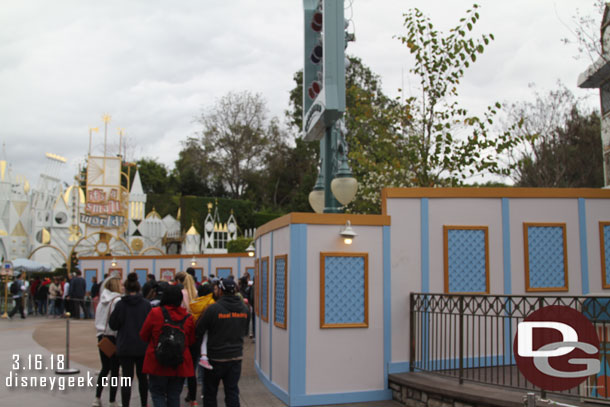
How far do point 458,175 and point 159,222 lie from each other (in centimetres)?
3445

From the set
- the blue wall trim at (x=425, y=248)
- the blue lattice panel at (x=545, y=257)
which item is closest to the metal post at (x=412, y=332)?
the blue wall trim at (x=425, y=248)

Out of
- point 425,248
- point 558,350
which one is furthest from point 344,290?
point 558,350

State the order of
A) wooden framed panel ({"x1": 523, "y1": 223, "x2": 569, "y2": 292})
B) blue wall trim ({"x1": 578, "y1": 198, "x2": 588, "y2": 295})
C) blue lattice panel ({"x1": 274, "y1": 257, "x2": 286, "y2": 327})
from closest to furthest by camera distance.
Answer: blue lattice panel ({"x1": 274, "y1": 257, "x2": 286, "y2": 327}) < wooden framed panel ({"x1": 523, "y1": 223, "x2": 569, "y2": 292}) < blue wall trim ({"x1": 578, "y1": 198, "x2": 588, "y2": 295})

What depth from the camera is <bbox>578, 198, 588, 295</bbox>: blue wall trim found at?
9.71 m

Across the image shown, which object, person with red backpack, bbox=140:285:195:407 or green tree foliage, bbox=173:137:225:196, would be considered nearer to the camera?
person with red backpack, bbox=140:285:195:407

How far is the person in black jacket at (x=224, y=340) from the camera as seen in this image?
6402 millimetres

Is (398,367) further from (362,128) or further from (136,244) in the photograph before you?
(136,244)

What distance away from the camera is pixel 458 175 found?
50.3ft

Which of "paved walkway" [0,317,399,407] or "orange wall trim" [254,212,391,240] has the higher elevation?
"orange wall trim" [254,212,391,240]

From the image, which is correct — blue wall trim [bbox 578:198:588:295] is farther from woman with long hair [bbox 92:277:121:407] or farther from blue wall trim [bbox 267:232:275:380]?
woman with long hair [bbox 92:277:121:407]

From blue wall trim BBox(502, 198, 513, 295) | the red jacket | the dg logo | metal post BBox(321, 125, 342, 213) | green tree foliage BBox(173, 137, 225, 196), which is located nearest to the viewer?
the dg logo

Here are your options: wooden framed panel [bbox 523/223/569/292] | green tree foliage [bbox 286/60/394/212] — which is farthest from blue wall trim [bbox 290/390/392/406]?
green tree foliage [bbox 286/60/394/212]

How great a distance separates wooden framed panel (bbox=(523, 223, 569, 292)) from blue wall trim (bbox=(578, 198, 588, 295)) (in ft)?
1.04

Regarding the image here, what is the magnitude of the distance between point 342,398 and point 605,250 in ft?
17.7
